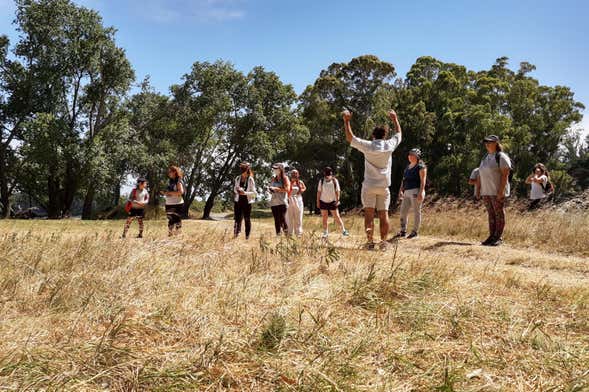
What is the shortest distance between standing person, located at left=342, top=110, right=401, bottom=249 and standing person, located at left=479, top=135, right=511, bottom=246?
7.81 feet

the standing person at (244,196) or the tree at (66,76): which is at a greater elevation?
the tree at (66,76)

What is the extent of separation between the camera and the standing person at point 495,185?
25.1 feet

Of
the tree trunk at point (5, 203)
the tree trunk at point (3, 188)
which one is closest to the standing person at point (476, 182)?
the tree trunk at point (3, 188)

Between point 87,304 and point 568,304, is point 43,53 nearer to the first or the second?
point 87,304

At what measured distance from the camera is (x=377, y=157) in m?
6.47

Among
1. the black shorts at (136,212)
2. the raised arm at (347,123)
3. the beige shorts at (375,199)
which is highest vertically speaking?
the raised arm at (347,123)

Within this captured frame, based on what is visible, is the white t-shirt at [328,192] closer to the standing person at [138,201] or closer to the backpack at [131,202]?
the standing person at [138,201]

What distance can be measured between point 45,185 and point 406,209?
34.5 m

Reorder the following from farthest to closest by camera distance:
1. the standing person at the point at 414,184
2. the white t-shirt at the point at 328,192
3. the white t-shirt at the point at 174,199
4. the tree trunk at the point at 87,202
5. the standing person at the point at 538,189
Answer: the tree trunk at the point at 87,202, the standing person at the point at 538,189, the white t-shirt at the point at 328,192, the white t-shirt at the point at 174,199, the standing person at the point at 414,184

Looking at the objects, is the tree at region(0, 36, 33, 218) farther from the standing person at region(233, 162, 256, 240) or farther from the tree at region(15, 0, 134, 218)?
the standing person at region(233, 162, 256, 240)

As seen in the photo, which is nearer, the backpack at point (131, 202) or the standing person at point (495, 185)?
the standing person at point (495, 185)

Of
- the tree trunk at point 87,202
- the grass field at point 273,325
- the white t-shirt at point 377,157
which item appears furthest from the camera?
the tree trunk at point 87,202

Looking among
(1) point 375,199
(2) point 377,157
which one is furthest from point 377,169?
(1) point 375,199

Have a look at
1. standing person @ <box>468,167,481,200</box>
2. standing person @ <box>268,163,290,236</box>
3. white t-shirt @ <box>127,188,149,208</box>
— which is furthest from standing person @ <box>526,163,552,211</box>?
white t-shirt @ <box>127,188,149,208</box>
